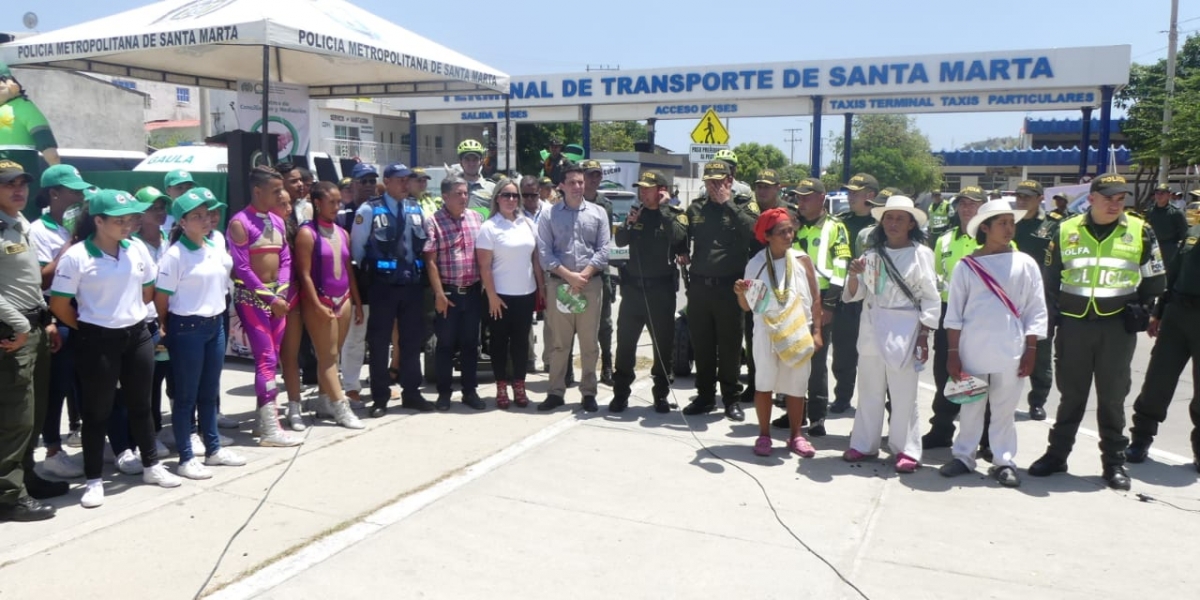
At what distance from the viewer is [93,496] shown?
4.86 metres

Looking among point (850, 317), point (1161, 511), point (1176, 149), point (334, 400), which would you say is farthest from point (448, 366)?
point (1176, 149)

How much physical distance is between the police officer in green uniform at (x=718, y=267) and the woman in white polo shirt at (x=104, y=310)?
12.3ft

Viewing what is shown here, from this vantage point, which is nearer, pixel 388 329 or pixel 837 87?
pixel 388 329

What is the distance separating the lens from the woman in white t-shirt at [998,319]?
5.47 metres

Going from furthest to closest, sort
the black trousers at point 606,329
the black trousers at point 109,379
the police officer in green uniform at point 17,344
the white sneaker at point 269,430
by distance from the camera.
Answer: the black trousers at point 606,329 → the white sneaker at point 269,430 → the black trousers at point 109,379 → the police officer in green uniform at point 17,344

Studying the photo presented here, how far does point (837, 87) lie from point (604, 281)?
1758cm

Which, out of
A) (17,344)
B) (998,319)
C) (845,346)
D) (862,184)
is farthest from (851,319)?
(17,344)

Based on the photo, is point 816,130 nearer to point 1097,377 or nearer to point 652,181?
point 652,181

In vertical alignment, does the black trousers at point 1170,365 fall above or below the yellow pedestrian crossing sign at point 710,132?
below

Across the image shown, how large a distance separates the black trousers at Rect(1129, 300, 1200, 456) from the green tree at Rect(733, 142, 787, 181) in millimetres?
50345

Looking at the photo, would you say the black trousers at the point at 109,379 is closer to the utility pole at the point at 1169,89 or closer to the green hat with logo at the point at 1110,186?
the green hat with logo at the point at 1110,186

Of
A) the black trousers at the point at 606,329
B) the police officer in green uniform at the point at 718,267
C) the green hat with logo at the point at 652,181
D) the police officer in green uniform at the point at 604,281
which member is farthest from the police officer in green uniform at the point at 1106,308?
the black trousers at the point at 606,329

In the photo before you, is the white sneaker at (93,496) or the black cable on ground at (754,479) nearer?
the black cable on ground at (754,479)

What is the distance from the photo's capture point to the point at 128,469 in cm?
537
